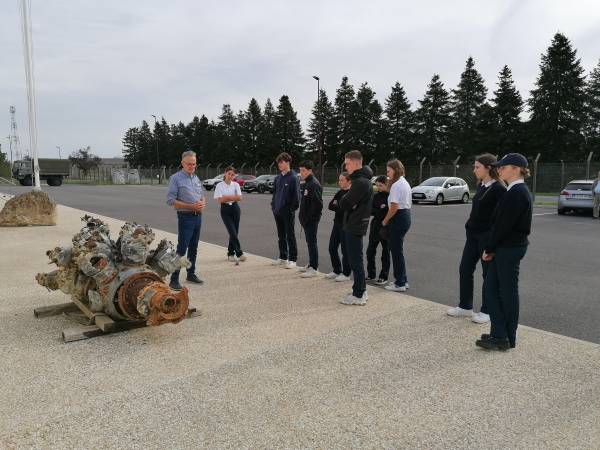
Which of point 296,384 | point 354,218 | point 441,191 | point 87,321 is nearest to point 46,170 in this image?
point 441,191

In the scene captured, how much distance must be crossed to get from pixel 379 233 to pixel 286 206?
5.37 ft

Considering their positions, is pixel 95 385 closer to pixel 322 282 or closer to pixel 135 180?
pixel 322 282

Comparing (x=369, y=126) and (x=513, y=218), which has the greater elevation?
(x=369, y=126)

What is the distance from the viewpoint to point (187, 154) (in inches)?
246

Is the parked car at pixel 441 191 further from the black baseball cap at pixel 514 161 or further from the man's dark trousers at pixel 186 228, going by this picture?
the black baseball cap at pixel 514 161

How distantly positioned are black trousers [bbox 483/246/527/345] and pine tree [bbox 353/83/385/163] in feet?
209

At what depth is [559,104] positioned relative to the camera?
5050cm

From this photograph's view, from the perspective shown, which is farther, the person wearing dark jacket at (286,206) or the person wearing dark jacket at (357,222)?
the person wearing dark jacket at (286,206)

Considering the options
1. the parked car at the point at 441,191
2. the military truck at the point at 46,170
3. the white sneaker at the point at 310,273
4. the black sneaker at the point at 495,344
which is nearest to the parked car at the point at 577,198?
the parked car at the point at 441,191

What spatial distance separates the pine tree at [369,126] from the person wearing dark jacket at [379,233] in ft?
200

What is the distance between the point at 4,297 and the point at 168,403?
12.4 feet

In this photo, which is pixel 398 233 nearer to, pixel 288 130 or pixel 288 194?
pixel 288 194

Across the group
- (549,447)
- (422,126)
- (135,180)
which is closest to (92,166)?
(135,180)

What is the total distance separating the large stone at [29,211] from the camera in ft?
42.0
